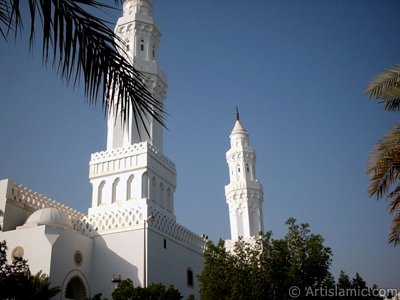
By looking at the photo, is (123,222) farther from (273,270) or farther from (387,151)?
(387,151)

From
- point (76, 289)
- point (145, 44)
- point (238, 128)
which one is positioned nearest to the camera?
point (76, 289)

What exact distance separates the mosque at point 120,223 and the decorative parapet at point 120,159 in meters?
0.06

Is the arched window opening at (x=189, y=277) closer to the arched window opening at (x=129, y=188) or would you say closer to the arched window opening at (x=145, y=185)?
the arched window opening at (x=145, y=185)

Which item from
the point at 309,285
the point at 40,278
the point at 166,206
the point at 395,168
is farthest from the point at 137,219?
the point at 395,168

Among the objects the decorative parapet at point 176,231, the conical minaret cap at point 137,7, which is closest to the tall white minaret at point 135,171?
the decorative parapet at point 176,231

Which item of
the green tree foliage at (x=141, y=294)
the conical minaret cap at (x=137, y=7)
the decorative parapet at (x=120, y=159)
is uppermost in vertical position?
the conical minaret cap at (x=137, y=7)

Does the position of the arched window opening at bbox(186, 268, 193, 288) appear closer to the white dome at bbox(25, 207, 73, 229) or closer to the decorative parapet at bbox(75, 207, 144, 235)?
the decorative parapet at bbox(75, 207, 144, 235)

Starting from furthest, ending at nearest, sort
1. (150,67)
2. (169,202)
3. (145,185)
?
1. (150,67)
2. (169,202)
3. (145,185)

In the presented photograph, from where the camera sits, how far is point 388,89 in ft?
30.5

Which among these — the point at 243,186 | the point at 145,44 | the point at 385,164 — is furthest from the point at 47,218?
the point at 243,186

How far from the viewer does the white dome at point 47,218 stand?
1950 centimetres

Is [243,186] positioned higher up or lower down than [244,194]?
higher up

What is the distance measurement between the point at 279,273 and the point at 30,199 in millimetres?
13287

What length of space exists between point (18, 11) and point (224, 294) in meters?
13.7
